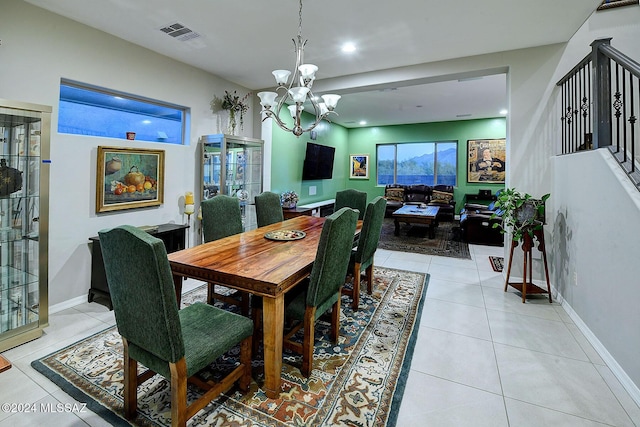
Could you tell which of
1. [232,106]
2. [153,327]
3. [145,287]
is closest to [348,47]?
[232,106]

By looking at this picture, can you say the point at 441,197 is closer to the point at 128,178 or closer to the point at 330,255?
the point at 330,255

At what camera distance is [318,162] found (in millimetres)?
7605

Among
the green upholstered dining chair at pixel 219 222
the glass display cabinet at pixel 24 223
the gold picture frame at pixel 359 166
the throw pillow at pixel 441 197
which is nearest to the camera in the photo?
the glass display cabinet at pixel 24 223

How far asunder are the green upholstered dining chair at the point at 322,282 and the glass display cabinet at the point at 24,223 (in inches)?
72.3

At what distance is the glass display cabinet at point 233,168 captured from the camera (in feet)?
13.8

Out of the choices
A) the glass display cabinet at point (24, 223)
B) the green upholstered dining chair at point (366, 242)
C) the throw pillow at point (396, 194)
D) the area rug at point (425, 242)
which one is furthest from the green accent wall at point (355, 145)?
the glass display cabinet at point (24, 223)

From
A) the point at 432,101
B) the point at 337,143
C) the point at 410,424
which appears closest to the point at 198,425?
the point at 410,424

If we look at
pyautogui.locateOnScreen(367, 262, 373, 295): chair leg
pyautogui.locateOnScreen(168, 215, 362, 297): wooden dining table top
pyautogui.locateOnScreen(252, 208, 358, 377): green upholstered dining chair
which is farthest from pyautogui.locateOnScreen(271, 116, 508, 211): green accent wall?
pyautogui.locateOnScreen(252, 208, 358, 377): green upholstered dining chair

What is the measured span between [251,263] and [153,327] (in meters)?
0.74

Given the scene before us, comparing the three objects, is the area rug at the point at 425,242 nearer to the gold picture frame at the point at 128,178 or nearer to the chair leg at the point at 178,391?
the gold picture frame at the point at 128,178

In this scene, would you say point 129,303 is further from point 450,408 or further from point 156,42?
point 156,42

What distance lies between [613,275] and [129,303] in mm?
3049

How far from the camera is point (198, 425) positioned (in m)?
1.60

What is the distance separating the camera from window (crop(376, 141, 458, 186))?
886 centimetres
